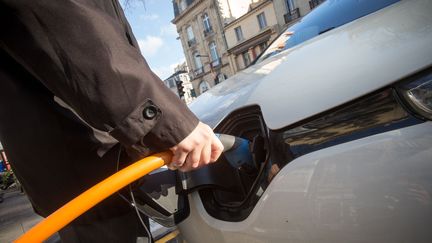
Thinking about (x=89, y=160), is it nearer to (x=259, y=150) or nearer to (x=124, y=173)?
(x=124, y=173)

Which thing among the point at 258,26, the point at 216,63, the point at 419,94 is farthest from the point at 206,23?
the point at 419,94

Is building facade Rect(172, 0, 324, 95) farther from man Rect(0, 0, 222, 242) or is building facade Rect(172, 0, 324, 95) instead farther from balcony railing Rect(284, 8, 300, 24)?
man Rect(0, 0, 222, 242)

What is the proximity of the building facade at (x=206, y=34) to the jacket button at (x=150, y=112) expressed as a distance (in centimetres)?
2603

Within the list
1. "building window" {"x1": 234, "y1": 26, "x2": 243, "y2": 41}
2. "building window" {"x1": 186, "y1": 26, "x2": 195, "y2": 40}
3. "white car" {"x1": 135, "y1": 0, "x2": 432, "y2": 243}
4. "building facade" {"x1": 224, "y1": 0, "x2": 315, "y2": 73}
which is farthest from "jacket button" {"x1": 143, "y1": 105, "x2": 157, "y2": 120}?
"building window" {"x1": 186, "y1": 26, "x2": 195, "y2": 40}

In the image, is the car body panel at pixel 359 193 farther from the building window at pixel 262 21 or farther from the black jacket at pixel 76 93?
the building window at pixel 262 21

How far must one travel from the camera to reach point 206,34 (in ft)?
101

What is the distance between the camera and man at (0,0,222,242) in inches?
27.7

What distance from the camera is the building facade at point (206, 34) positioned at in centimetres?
2861

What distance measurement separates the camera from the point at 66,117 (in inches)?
35.7

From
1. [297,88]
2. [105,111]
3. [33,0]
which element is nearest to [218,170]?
[297,88]

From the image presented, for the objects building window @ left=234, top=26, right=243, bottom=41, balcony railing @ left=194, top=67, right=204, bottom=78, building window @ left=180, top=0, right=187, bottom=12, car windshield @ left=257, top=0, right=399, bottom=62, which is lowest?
car windshield @ left=257, top=0, right=399, bottom=62

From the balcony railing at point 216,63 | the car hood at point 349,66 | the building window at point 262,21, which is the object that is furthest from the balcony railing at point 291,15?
the car hood at point 349,66

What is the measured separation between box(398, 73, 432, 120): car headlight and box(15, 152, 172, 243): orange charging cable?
71 centimetres

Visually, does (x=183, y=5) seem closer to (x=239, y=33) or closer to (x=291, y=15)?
(x=239, y=33)
